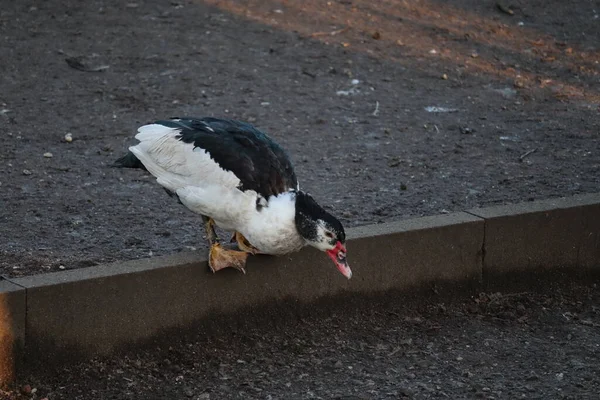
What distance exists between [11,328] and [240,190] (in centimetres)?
116

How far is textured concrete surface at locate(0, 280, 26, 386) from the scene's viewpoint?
4.31 meters

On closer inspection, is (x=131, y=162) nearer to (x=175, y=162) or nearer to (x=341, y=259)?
(x=175, y=162)

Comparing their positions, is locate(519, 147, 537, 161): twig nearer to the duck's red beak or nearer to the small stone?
the duck's red beak

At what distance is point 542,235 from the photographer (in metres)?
5.50

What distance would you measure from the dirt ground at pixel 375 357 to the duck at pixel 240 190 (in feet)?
1.39

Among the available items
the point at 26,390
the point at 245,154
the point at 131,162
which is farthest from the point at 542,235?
the point at 26,390

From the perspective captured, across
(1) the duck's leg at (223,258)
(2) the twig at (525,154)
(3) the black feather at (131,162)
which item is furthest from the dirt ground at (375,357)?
(2) the twig at (525,154)

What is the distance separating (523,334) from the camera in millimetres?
5109

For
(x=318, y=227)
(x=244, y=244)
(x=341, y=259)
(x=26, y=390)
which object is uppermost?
(x=318, y=227)

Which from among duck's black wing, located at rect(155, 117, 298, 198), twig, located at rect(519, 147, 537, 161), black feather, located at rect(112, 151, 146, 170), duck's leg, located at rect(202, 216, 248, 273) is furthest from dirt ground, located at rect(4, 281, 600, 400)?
twig, located at rect(519, 147, 537, 161)

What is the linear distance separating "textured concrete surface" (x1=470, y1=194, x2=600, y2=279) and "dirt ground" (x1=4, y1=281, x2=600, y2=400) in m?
0.20

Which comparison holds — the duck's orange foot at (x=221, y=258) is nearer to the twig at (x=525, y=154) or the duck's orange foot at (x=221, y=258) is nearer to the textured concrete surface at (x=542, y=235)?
the textured concrete surface at (x=542, y=235)

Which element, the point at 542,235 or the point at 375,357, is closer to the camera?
the point at 375,357

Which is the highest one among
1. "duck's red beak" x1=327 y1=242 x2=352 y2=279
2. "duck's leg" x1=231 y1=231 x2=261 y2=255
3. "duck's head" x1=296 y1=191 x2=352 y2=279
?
"duck's head" x1=296 y1=191 x2=352 y2=279
